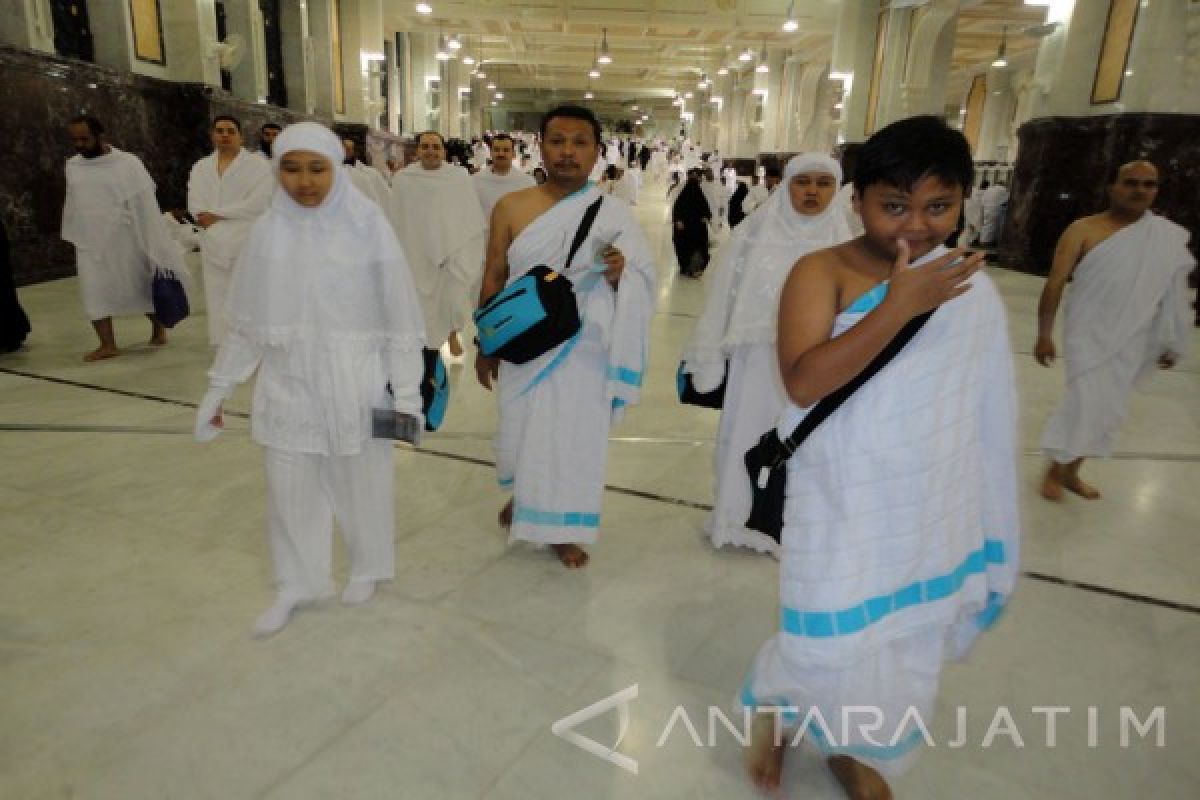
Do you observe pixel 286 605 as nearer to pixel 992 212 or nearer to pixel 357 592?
pixel 357 592

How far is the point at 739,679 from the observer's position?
2.21m

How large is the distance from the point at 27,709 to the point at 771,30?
67.7 feet

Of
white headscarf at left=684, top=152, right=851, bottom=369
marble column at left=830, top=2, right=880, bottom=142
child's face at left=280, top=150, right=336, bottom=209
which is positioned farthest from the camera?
marble column at left=830, top=2, right=880, bottom=142

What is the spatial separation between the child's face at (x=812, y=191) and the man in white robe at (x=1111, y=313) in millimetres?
1327

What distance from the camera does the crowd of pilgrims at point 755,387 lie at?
1423mm

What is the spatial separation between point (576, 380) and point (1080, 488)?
2.56m

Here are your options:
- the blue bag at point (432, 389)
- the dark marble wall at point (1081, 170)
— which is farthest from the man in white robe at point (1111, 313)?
the dark marble wall at point (1081, 170)

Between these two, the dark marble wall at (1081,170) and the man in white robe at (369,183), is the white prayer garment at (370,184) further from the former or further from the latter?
the dark marble wall at (1081,170)

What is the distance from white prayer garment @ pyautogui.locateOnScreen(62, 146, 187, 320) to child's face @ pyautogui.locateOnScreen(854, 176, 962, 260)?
213 inches

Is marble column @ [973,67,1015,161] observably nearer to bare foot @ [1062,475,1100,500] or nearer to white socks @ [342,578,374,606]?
bare foot @ [1062,475,1100,500]

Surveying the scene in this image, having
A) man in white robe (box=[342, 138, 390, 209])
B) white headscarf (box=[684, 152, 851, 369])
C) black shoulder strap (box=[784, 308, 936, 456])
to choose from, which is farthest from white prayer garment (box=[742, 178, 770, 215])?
black shoulder strap (box=[784, 308, 936, 456])

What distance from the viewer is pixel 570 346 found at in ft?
8.55

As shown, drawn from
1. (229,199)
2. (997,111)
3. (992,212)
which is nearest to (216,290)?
(229,199)

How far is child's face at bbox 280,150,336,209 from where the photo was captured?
207 centimetres
